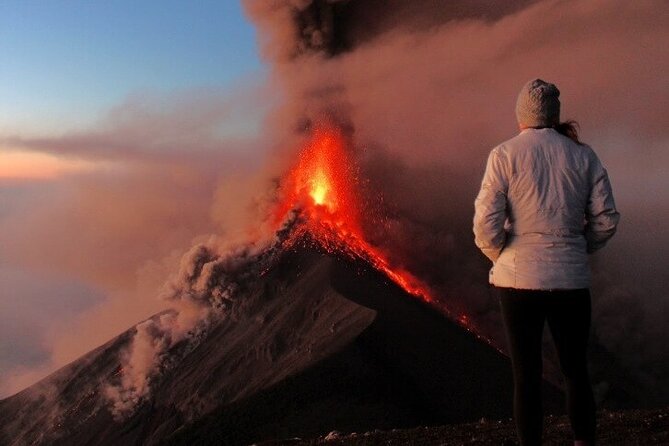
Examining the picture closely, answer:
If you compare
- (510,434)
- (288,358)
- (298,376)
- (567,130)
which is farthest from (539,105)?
(288,358)

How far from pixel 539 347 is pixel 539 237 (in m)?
0.72

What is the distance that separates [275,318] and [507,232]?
109 ft

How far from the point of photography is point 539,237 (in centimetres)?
500

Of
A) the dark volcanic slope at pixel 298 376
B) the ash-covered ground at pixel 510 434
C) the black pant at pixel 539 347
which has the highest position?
the black pant at pixel 539 347

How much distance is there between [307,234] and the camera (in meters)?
44.3

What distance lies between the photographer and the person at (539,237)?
497cm

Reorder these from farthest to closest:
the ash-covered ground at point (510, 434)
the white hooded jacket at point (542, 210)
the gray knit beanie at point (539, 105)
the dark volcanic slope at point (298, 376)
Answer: the dark volcanic slope at point (298, 376), the ash-covered ground at point (510, 434), the gray knit beanie at point (539, 105), the white hooded jacket at point (542, 210)

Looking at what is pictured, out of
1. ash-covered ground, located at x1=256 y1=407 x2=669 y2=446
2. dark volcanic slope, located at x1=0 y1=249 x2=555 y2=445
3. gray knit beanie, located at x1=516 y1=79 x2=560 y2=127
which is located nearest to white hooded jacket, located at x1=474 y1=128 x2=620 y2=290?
gray knit beanie, located at x1=516 y1=79 x2=560 y2=127

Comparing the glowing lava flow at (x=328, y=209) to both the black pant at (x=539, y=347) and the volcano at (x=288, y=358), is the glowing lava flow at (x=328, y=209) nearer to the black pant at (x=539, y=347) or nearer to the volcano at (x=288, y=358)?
the volcano at (x=288, y=358)

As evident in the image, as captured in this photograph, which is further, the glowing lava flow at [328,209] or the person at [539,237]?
the glowing lava flow at [328,209]

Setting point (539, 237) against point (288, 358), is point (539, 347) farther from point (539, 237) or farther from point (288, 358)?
point (288, 358)

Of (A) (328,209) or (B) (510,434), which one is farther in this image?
(A) (328,209)

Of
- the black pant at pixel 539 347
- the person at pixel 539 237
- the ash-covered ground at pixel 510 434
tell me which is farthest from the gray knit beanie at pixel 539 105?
the ash-covered ground at pixel 510 434

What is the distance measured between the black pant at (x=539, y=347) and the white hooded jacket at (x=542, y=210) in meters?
0.09
